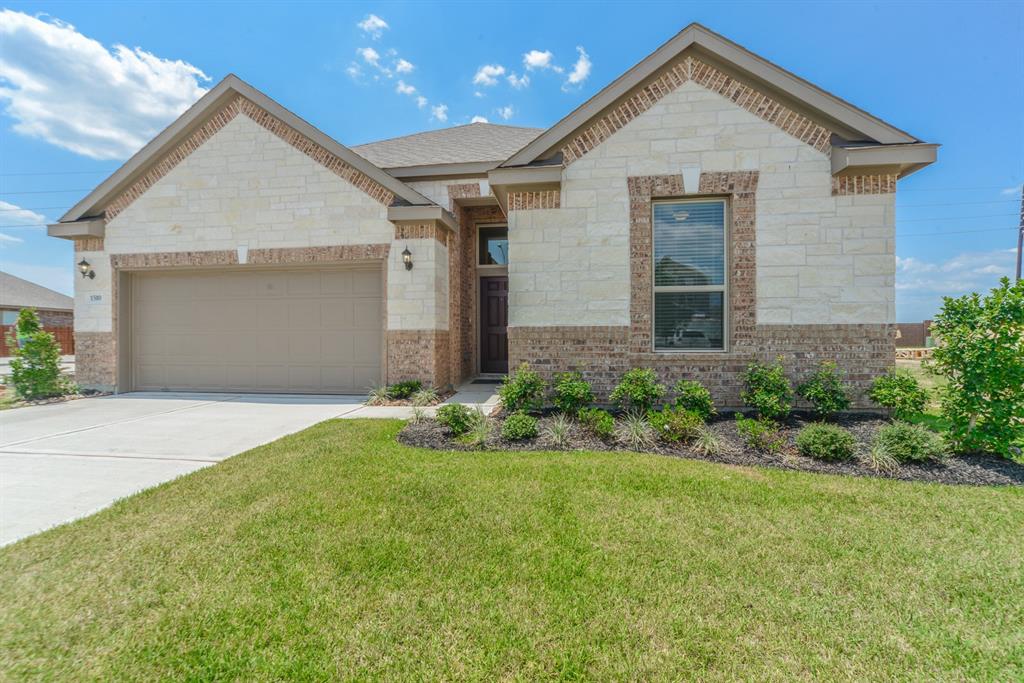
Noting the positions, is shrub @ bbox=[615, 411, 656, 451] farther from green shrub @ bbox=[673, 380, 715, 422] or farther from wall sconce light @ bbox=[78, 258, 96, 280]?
wall sconce light @ bbox=[78, 258, 96, 280]

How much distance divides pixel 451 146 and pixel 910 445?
10.6m

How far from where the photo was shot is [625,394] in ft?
Result: 20.8

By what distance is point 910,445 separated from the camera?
4.62m

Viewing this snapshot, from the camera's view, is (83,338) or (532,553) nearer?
(532,553)

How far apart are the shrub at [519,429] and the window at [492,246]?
6.17m

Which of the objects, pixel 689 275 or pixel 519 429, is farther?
pixel 689 275

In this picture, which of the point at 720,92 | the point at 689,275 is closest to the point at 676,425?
the point at 689,275

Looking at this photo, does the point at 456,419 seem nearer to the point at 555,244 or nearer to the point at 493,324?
the point at 555,244

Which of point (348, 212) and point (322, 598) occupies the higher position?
point (348, 212)

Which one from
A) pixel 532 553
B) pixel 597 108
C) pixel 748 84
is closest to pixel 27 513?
pixel 532 553

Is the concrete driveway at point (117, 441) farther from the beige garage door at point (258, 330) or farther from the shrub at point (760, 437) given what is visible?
the shrub at point (760, 437)

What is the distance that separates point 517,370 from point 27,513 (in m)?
5.19

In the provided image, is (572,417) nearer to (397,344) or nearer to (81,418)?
(397,344)

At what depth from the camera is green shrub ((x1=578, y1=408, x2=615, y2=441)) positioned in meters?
5.49
